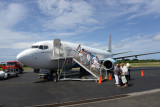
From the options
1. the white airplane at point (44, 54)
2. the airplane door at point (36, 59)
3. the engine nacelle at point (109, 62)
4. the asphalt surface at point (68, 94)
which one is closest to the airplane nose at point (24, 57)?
the white airplane at point (44, 54)

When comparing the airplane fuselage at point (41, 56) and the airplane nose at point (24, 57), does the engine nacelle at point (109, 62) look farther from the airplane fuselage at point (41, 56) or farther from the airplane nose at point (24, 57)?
the airplane nose at point (24, 57)

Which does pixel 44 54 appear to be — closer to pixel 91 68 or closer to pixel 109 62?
pixel 91 68

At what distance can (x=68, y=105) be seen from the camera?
525 cm

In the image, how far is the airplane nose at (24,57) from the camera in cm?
1121

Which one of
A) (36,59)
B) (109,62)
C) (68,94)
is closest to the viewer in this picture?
(68,94)

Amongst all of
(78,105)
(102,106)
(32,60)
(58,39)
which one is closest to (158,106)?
(102,106)

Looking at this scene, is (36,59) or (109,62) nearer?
(36,59)

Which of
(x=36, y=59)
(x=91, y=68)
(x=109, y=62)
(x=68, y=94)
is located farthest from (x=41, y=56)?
(x=109, y=62)

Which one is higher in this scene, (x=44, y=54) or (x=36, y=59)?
(x=44, y=54)

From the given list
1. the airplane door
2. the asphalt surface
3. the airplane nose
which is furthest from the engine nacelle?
the airplane nose

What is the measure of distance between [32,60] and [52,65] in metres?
2.27

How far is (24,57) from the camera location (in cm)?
1126

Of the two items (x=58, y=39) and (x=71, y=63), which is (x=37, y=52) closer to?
(x=58, y=39)

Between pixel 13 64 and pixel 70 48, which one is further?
pixel 13 64
